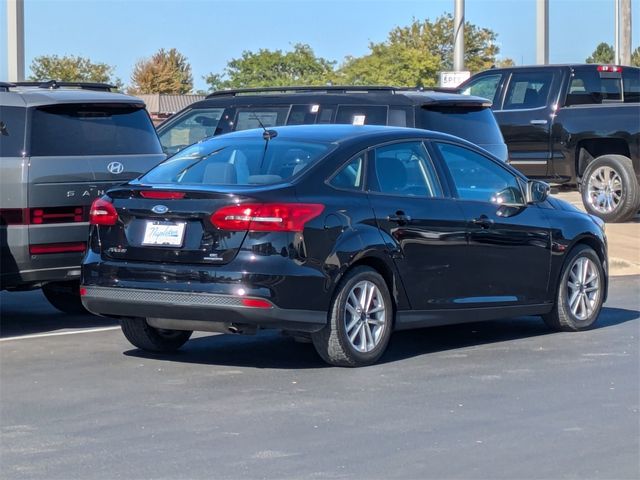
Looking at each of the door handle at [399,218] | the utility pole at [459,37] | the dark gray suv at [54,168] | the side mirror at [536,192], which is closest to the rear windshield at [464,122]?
the side mirror at [536,192]

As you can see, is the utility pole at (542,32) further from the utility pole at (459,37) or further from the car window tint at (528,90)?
the car window tint at (528,90)

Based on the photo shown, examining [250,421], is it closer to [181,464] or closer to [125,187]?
[181,464]

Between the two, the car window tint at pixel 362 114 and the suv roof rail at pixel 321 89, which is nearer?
the car window tint at pixel 362 114

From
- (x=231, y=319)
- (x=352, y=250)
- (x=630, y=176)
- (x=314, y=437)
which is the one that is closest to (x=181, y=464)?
(x=314, y=437)

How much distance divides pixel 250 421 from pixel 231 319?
4.04 ft

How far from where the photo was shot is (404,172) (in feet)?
30.3

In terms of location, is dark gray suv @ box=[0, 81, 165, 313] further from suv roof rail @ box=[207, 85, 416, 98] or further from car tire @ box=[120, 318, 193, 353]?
suv roof rail @ box=[207, 85, 416, 98]

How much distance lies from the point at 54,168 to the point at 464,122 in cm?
534

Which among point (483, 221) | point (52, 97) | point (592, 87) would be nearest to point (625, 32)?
point (592, 87)

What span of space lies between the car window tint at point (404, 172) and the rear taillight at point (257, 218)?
0.94m

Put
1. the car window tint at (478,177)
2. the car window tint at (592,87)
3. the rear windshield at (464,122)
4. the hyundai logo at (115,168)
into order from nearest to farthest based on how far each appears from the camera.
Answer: the car window tint at (478,177) < the hyundai logo at (115,168) < the rear windshield at (464,122) < the car window tint at (592,87)

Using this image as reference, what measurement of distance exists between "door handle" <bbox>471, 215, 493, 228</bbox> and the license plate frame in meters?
2.32

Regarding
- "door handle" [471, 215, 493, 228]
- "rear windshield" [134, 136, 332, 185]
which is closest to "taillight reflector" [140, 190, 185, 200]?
"rear windshield" [134, 136, 332, 185]

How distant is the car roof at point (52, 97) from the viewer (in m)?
10.2
